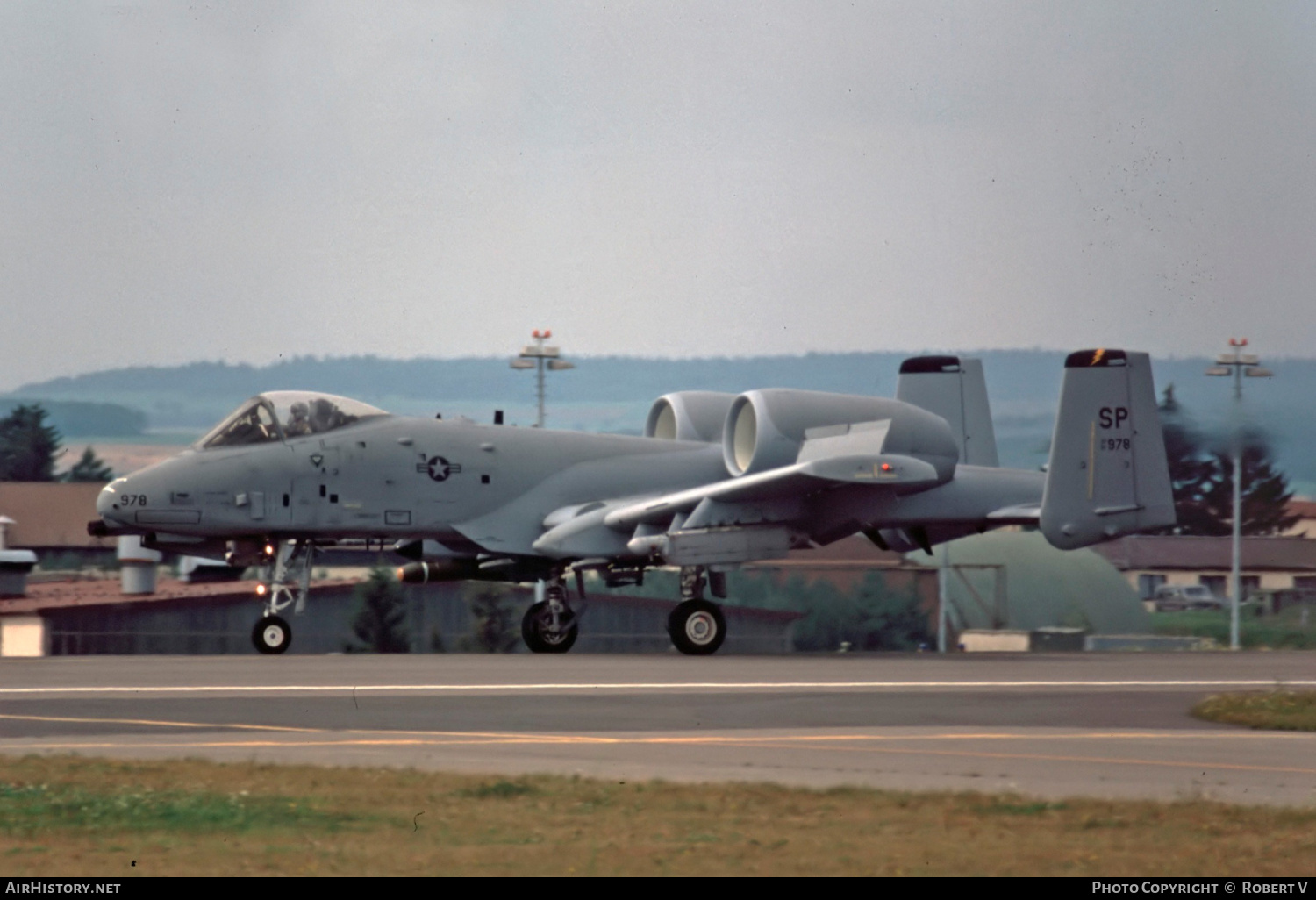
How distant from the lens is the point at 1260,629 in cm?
4116

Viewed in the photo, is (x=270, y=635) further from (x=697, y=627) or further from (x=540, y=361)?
(x=540, y=361)

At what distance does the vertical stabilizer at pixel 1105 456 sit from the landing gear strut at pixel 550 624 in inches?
268

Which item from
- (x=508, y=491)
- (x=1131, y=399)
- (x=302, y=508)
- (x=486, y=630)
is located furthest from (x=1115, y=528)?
(x=486, y=630)

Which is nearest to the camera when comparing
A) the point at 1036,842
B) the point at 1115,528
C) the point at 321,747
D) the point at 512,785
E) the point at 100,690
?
the point at 1036,842

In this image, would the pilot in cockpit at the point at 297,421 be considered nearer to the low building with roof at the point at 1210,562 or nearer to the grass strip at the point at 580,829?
the grass strip at the point at 580,829

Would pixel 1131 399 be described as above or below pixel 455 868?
above

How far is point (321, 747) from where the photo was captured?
41.5ft

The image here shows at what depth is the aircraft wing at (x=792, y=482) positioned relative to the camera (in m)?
23.2

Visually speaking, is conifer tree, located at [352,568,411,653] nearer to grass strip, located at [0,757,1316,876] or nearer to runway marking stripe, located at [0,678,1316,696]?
runway marking stripe, located at [0,678,1316,696]

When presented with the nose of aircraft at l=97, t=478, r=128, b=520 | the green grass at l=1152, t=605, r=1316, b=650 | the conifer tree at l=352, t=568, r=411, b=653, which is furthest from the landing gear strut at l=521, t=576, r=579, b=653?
the conifer tree at l=352, t=568, r=411, b=653

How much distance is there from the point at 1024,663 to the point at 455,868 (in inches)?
618
